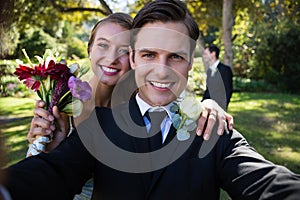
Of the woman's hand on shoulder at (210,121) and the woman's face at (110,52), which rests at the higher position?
the woman's face at (110,52)

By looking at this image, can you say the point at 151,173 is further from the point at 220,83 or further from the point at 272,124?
the point at 272,124

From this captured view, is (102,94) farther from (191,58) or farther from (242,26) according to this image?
(242,26)

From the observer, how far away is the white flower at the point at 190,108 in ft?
6.10

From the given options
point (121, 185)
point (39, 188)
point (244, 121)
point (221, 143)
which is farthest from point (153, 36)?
point (244, 121)

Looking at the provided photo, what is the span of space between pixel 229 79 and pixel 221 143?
19.6ft

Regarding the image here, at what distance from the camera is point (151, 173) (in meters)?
1.75

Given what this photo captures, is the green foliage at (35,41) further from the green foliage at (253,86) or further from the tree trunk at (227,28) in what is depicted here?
the tree trunk at (227,28)

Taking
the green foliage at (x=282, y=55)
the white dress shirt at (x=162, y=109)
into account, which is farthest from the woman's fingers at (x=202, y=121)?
the green foliage at (x=282, y=55)

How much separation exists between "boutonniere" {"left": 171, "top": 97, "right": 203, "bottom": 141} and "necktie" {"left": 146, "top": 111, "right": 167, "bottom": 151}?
8 cm

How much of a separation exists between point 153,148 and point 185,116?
255 millimetres

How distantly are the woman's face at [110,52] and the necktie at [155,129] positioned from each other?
36.7 inches

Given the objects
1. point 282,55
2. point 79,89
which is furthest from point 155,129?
point 282,55

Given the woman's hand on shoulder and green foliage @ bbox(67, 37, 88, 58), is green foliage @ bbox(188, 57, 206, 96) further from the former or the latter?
green foliage @ bbox(67, 37, 88, 58)

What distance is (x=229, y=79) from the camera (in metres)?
7.50
